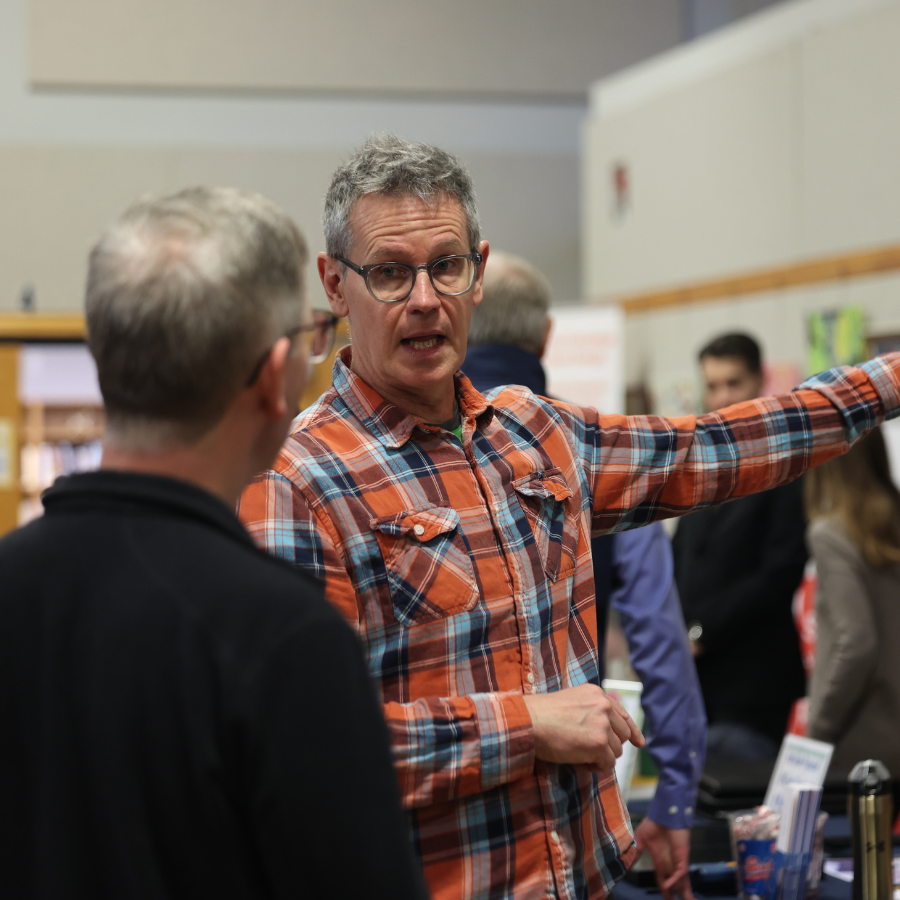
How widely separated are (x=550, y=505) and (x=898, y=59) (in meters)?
4.01

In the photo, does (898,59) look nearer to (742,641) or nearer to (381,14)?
(742,641)

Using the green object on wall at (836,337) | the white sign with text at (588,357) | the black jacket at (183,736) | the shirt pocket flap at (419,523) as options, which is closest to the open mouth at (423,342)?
the shirt pocket flap at (419,523)

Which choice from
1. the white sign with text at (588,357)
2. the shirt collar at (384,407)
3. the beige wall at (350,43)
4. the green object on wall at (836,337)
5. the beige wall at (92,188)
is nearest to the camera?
the shirt collar at (384,407)

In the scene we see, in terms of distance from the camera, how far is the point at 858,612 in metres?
2.84

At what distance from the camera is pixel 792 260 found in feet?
17.6

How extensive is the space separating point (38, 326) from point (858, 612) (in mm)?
5573

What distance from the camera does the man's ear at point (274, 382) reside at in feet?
2.68

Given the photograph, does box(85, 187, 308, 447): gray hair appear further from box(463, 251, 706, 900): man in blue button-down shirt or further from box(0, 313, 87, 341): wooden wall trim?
box(0, 313, 87, 341): wooden wall trim

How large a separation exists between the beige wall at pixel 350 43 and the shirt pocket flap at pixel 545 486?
662 cm

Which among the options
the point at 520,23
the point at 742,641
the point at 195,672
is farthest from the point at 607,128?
the point at 195,672

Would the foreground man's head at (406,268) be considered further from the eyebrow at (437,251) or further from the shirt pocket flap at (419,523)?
the shirt pocket flap at (419,523)

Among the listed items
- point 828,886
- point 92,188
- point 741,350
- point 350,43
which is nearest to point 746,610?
point 741,350

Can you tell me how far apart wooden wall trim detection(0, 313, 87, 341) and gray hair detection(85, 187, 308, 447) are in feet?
21.3

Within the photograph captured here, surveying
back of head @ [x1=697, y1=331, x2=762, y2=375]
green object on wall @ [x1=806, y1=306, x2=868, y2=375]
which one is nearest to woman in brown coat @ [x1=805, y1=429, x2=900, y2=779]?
back of head @ [x1=697, y1=331, x2=762, y2=375]
